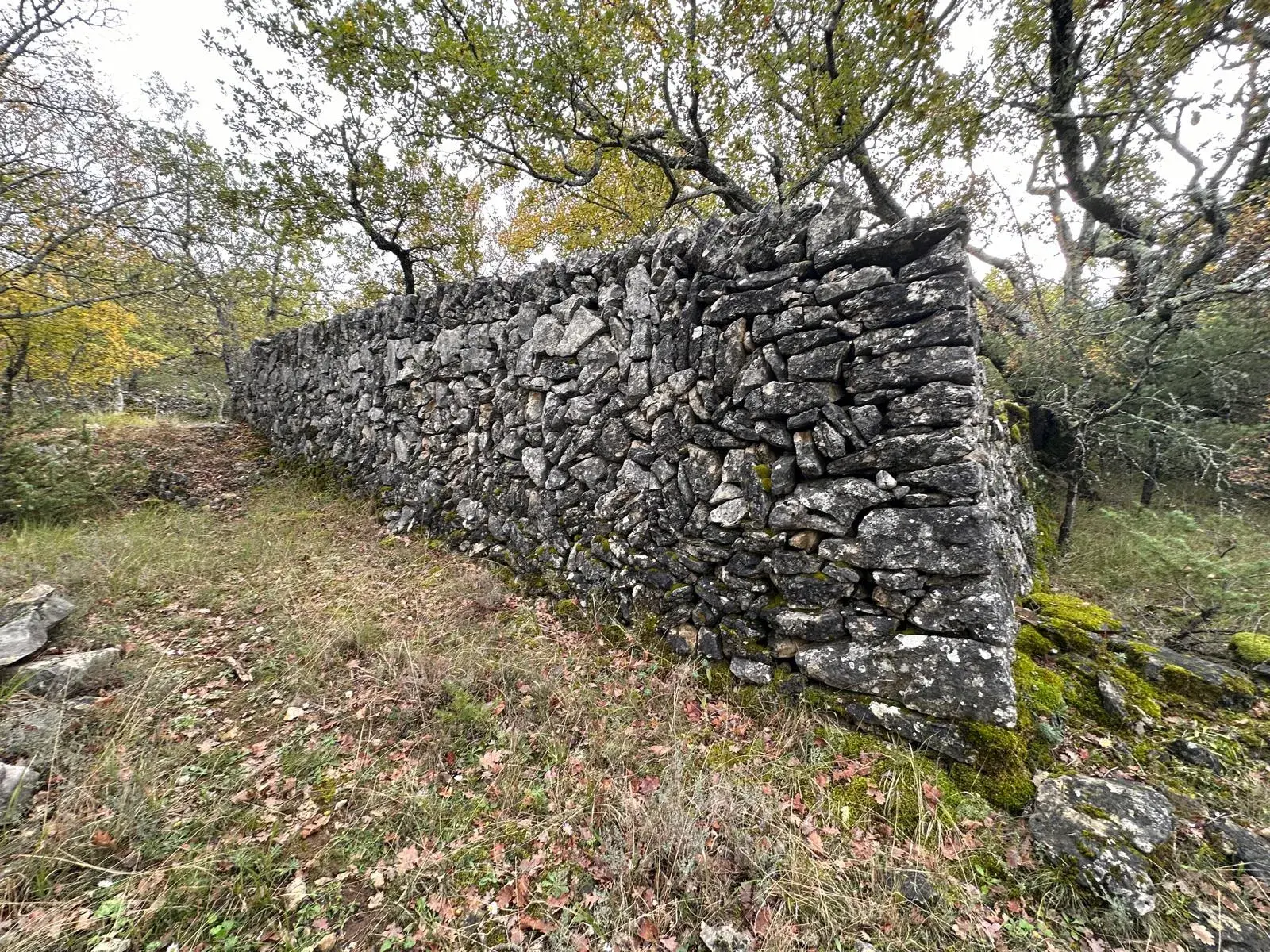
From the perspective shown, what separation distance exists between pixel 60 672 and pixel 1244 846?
21.2 feet

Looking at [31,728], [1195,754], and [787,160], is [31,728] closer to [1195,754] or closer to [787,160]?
[1195,754]

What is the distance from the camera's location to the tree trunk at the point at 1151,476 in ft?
17.6

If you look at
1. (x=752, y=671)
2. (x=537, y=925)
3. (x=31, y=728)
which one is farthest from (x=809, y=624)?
(x=31, y=728)

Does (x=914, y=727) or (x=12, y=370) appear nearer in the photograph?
(x=914, y=727)

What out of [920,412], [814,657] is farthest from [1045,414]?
[814,657]

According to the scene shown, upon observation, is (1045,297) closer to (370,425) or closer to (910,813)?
(910,813)

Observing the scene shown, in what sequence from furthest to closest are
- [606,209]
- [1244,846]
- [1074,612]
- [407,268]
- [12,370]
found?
[606,209] < [407,268] < [12,370] < [1074,612] < [1244,846]

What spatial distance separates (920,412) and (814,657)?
1.74 m

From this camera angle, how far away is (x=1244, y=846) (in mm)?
2082

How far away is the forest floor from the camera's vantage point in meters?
1.94

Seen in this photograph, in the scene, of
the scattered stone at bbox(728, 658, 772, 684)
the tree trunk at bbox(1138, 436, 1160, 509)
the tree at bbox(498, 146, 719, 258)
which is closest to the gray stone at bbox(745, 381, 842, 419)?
the scattered stone at bbox(728, 658, 772, 684)

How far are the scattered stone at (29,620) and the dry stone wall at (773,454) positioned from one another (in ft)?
10.4

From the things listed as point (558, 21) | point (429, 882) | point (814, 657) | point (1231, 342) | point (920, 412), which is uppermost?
point (558, 21)

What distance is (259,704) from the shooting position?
122 inches
